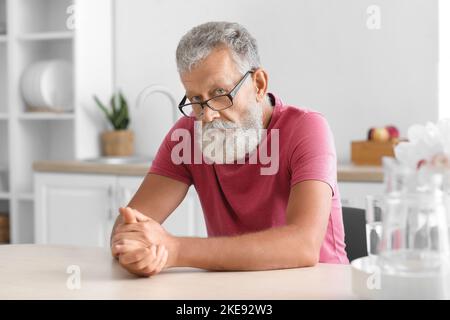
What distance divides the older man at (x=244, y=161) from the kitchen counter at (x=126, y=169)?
1.03m

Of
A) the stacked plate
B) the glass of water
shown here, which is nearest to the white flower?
the glass of water

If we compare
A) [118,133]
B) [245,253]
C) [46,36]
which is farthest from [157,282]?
[46,36]

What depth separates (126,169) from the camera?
3.46m

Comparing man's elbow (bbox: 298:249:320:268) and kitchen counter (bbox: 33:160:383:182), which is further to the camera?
kitchen counter (bbox: 33:160:383:182)

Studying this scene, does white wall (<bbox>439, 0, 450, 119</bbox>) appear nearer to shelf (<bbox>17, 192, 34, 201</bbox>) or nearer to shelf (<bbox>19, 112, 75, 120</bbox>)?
shelf (<bbox>19, 112, 75, 120</bbox>)

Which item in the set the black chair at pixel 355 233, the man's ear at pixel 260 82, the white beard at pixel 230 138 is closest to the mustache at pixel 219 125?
the white beard at pixel 230 138

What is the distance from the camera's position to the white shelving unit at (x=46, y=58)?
390cm

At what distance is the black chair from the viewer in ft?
6.34

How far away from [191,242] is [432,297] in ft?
1.76

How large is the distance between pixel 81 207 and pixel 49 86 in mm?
738

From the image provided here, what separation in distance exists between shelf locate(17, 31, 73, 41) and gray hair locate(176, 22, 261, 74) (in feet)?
7.05

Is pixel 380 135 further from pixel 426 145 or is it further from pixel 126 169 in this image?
pixel 426 145

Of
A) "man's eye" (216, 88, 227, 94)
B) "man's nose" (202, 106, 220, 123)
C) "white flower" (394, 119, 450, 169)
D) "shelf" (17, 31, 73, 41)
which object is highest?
"shelf" (17, 31, 73, 41)

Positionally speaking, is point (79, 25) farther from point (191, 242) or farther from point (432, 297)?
point (432, 297)
